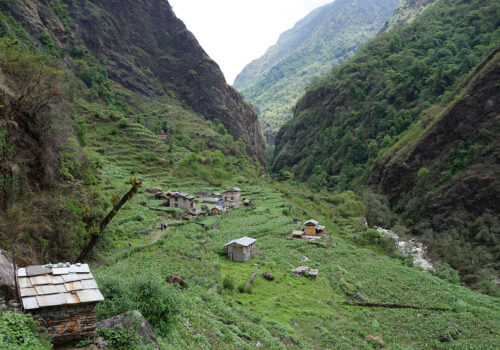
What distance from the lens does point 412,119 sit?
91.8 metres

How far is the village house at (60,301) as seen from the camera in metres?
9.27

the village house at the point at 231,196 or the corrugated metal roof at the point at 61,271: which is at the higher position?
the corrugated metal roof at the point at 61,271

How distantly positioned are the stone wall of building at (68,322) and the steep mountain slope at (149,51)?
103m

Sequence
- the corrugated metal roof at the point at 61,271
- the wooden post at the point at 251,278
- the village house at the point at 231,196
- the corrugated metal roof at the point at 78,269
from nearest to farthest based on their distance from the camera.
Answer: the corrugated metal roof at the point at 61,271, the corrugated metal roof at the point at 78,269, the wooden post at the point at 251,278, the village house at the point at 231,196

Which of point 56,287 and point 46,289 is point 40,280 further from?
point 56,287

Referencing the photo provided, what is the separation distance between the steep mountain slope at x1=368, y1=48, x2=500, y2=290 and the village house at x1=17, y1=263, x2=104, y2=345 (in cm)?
4691

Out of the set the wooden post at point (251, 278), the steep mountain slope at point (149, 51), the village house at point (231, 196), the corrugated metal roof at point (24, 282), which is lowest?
the wooden post at point (251, 278)

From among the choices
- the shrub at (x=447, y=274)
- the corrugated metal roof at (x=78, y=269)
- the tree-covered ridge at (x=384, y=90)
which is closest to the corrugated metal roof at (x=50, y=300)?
the corrugated metal roof at (x=78, y=269)

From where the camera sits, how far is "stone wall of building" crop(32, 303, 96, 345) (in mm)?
9297

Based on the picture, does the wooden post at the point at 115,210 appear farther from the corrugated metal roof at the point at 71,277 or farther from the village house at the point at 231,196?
the village house at the point at 231,196

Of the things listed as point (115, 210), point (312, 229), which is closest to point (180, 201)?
point (312, 229)

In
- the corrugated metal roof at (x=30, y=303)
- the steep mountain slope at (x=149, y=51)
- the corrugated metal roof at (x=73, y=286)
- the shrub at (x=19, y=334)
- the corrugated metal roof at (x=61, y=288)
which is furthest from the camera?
the steep mountain slope at (x=149, y=51)

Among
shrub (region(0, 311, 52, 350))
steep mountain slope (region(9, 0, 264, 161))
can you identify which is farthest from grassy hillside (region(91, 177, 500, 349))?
steep mountain slope (region(9, 0, 264, 161))

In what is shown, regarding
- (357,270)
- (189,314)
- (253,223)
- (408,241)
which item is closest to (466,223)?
(408,241)
